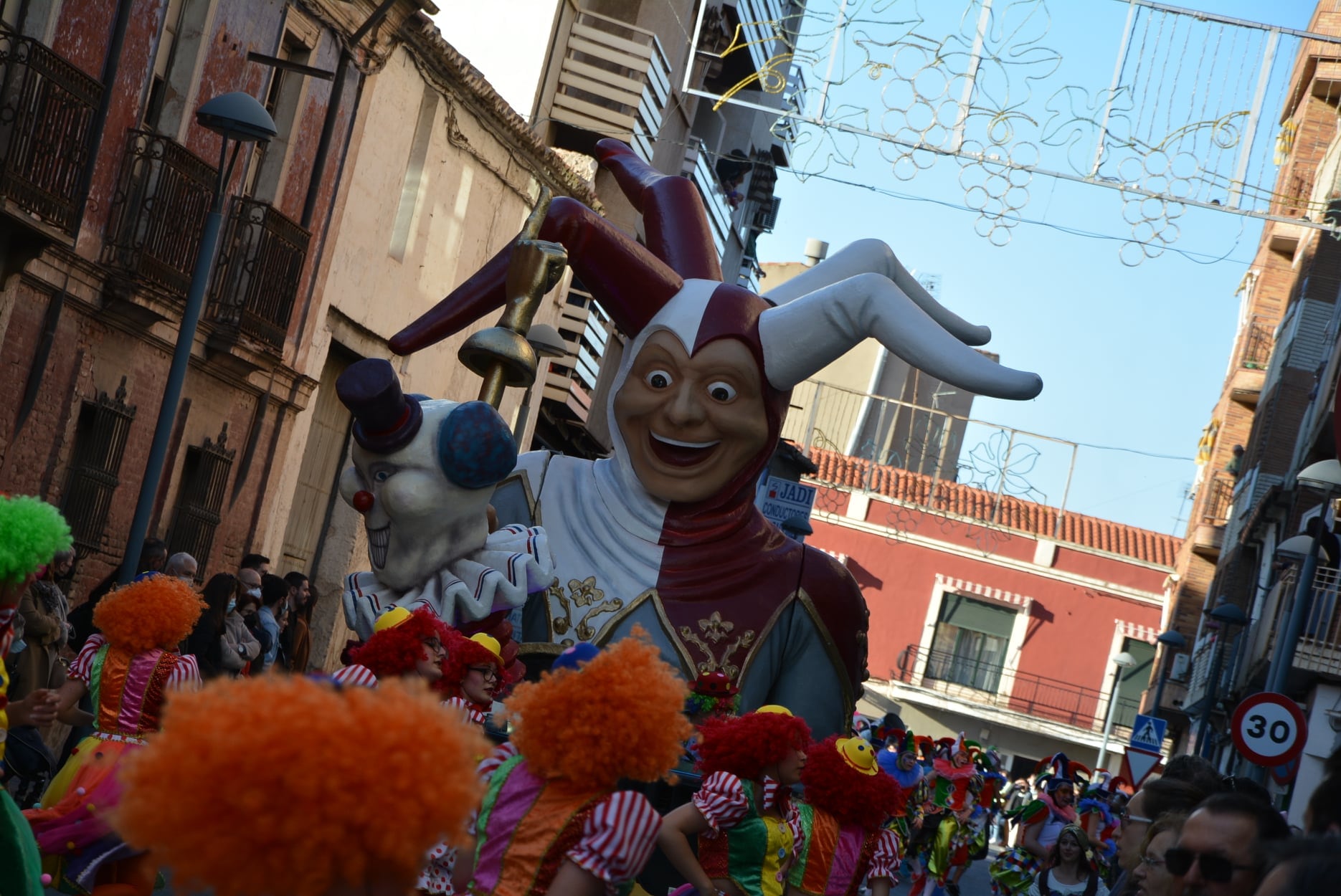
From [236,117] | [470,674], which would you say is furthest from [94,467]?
[470,674]

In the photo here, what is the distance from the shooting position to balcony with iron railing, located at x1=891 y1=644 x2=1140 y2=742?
46.8 m

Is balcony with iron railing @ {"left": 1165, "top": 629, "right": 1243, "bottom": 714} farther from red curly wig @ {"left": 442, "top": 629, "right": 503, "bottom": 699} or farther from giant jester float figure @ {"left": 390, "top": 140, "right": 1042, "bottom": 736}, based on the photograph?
red curly wig @ {"left": 442, "top": 629, "right": 503, "bottom": 699}

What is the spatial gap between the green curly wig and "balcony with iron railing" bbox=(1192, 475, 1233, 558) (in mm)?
41534

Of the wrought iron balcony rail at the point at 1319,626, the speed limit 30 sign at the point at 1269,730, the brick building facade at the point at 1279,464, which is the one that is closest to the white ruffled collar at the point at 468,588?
the speed limit 30 sign at the point at 1269,730

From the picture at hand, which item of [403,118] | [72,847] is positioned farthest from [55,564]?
[403,118]

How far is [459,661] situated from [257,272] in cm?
1166

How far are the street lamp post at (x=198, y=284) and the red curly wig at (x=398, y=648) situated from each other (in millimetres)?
4533

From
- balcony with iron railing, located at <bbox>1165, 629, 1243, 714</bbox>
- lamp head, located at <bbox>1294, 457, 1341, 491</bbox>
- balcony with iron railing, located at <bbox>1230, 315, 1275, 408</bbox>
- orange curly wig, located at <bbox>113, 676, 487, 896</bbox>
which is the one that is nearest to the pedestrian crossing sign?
lamp head, located at <bbox>1294, 457, 1341, 491</bbox>

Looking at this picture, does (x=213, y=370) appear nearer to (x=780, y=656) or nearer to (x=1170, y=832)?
(x=780, y=656)

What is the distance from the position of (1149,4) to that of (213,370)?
8.94 m

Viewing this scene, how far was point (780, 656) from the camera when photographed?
9.23 metres

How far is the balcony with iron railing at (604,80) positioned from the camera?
27.9m

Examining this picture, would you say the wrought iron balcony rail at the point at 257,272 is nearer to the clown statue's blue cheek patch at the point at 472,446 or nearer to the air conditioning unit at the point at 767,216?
the clown statue's blue cheek patch at the point at 472,446

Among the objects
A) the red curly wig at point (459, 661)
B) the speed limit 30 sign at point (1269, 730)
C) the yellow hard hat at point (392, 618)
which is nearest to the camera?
the red curly wig at point (459, 661)
